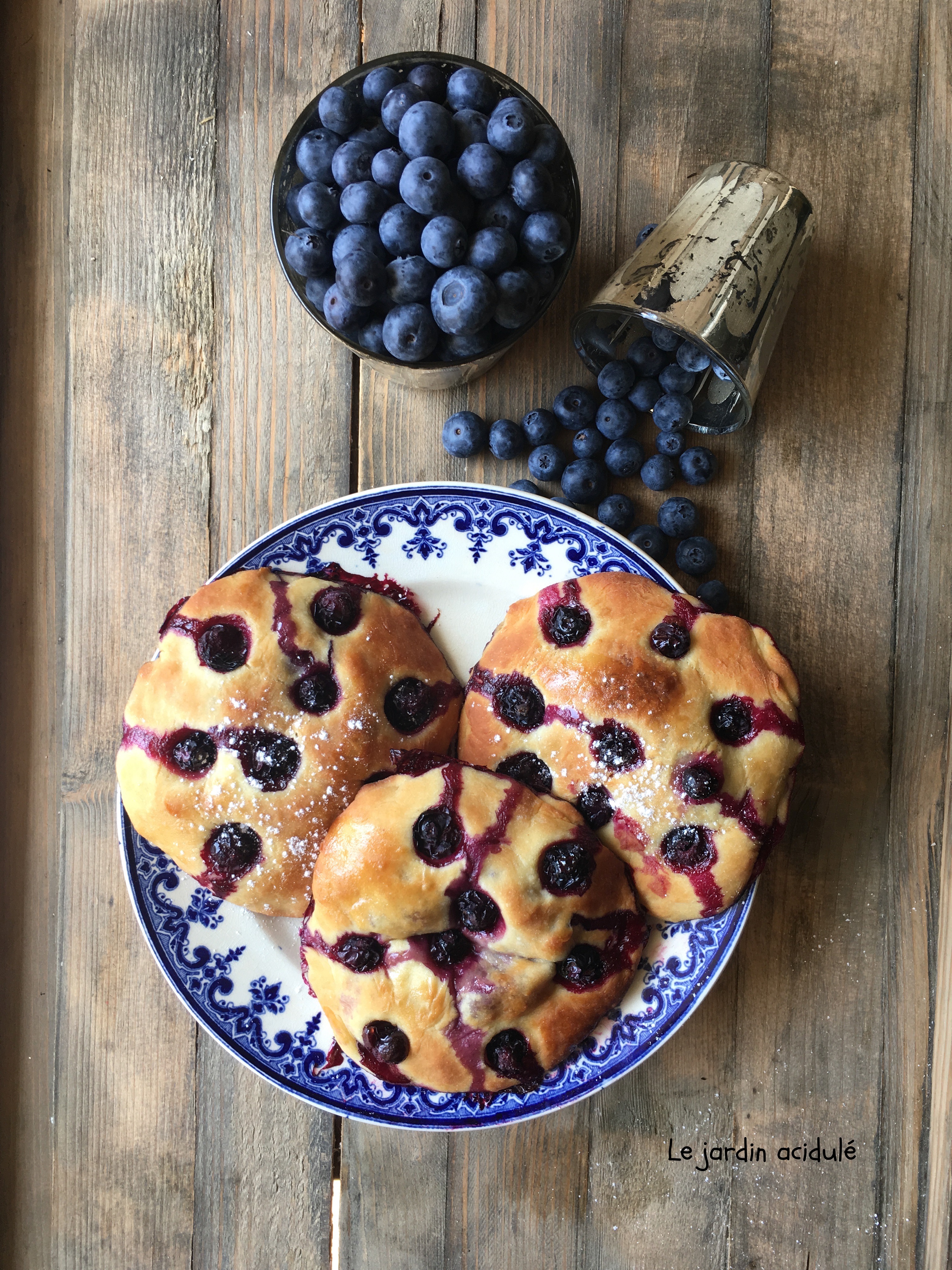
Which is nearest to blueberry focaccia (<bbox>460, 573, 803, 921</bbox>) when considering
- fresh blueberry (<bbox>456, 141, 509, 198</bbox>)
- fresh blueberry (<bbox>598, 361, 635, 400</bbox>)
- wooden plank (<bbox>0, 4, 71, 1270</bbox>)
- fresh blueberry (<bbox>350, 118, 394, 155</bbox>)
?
fresh blueberry (<bbox>598, 361, 635, 400</bbox>)

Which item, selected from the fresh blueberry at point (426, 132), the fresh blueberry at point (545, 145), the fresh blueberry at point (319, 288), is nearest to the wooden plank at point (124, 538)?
the fresh blueberry at point (319, 288)

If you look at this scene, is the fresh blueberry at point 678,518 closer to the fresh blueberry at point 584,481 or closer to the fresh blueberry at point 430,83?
the fresh blueberry at point 584,481

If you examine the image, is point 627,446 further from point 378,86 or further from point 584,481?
point 378,86

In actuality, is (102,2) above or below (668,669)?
above

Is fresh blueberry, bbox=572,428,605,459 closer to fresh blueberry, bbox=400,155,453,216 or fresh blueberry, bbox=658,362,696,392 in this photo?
fresh blueberry, bbox=658,362,696,392

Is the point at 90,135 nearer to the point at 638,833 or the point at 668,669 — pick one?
the point at 668,669

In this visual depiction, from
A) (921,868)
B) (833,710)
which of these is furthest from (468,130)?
(921,868)

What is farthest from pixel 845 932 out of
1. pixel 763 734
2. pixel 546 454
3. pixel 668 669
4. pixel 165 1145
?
pixel 165 1145
